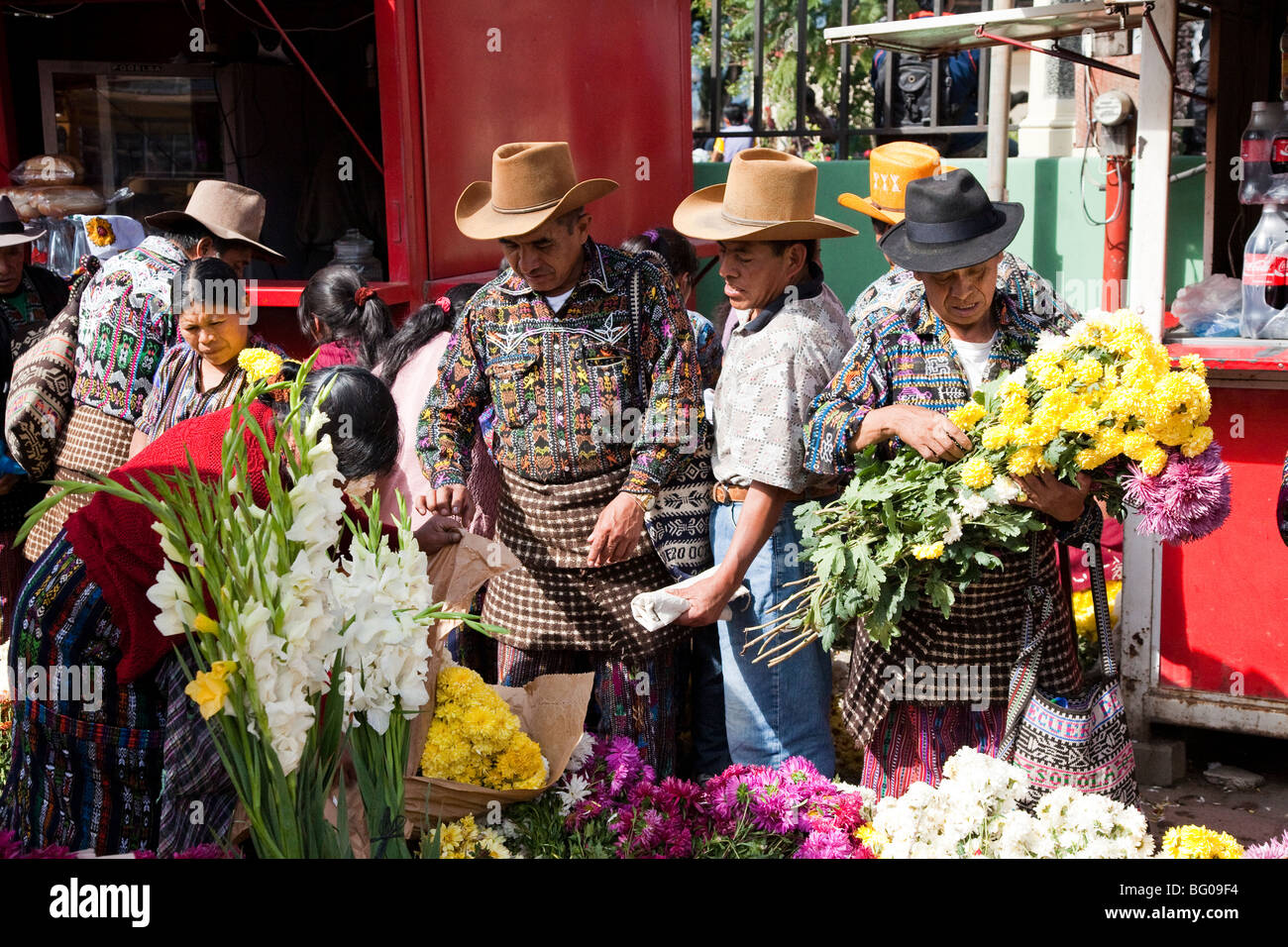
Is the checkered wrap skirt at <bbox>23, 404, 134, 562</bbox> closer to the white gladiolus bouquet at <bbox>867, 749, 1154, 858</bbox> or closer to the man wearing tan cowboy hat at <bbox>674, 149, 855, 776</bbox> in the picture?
the man wearing tan cowboy hat at <bbox>674, 149, 855, 776</bbox>

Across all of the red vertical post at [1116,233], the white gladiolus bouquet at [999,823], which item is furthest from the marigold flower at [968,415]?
the red vertical post at [1116,233]

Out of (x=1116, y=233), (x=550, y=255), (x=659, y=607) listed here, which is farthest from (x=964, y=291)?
(x=1116, y=233)

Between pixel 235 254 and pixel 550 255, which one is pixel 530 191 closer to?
pixel 550 255

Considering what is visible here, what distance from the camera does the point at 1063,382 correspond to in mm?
2686

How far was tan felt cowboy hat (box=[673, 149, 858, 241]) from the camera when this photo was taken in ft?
10.8

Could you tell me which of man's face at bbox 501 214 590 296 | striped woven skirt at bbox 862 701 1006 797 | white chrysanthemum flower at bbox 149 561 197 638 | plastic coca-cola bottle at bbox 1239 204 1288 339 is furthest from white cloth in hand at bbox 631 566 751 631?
plastic coca-cola bottle at bbox 1239 204 1288 339

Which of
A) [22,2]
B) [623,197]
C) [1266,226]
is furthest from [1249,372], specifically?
[22,2]

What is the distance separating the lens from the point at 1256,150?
4031 mm

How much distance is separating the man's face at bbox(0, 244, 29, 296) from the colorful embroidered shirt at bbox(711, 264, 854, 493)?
3.29m

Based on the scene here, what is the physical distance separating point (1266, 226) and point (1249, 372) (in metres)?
0.51

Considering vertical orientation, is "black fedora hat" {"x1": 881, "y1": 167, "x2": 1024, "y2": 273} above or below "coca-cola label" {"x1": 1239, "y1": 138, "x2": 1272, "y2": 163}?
below

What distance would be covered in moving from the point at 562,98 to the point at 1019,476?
15.3 ft

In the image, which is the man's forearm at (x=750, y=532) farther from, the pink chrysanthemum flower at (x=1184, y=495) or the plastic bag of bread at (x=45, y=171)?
the plastic bag of bread at (x=45, y=171)

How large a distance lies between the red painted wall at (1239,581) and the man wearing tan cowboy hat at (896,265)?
32.8 inches
